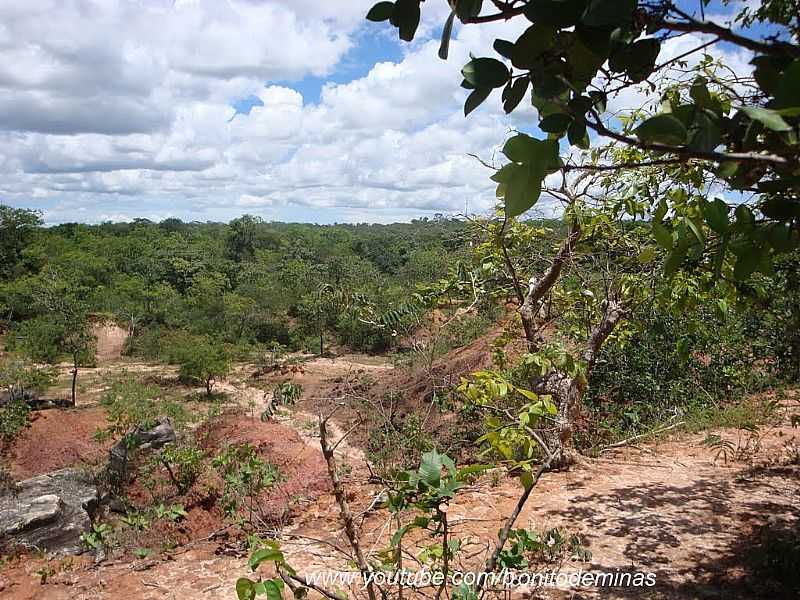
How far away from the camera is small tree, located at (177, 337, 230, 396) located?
16.1 metres

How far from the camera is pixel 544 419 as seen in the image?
400 centimetres

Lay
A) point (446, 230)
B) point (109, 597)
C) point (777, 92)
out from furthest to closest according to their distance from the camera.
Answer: point (446, 230), point (109, 597), point (777, 92)

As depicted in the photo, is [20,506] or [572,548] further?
[20,506]

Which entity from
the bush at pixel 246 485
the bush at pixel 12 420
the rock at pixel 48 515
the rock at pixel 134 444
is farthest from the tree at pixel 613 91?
the bush at pixel 12 420

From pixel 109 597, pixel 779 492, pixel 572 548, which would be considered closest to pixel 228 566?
pixel 109 597

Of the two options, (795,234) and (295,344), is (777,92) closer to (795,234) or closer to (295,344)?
(795,234)

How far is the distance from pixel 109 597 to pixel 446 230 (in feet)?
12.2

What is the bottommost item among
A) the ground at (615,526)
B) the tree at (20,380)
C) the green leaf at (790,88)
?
the tree at (20,380)

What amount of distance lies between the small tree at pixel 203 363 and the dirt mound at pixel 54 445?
3.93 metres

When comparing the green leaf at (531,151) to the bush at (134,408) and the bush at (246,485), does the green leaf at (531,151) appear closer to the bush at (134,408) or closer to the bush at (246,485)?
the bush at (246,485)

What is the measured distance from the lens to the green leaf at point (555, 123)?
2.16ft

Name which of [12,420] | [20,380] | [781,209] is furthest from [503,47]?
[20,380]

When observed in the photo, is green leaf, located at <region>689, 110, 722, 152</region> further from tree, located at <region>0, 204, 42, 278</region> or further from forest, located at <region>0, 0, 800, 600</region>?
tree, located at <region>0, 204, 42, 278</region>

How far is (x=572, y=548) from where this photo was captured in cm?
298
